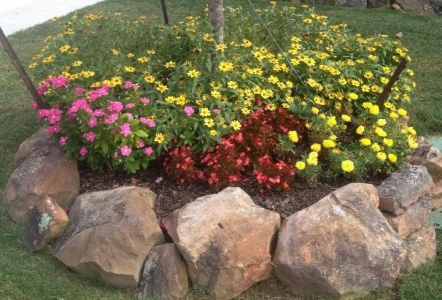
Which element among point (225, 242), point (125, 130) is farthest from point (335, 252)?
point (125, 130)

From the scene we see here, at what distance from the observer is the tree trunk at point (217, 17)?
4.61m

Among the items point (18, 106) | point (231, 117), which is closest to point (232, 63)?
point (231, 117)

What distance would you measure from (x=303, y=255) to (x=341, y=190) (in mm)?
506

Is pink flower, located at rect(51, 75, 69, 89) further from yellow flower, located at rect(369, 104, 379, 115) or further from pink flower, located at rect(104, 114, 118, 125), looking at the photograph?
yellow flower, located at rect(369, 104, 379, 115)

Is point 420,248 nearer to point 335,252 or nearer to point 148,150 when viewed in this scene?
point 335,252

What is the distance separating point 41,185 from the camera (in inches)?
157

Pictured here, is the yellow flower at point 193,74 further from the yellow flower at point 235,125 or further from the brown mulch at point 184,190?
the brown mulch at point 184,190

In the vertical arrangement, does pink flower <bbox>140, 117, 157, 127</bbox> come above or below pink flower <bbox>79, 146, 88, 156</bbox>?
above

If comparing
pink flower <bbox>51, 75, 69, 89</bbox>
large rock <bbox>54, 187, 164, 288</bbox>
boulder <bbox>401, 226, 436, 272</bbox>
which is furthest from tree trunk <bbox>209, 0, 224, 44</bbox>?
boulder <bbox>401, 226, 436, 272</bbox>

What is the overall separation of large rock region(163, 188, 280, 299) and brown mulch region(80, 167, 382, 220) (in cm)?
Answer: 29

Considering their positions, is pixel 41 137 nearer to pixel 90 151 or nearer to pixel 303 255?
pixel 90 151

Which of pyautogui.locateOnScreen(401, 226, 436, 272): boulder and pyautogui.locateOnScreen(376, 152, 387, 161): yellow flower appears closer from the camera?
pyautogui.locateOnScreen(401, 226, 436, 272): boulder

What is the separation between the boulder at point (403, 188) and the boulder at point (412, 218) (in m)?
0.03

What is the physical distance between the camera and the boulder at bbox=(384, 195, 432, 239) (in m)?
3.62
